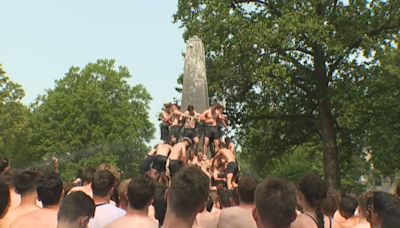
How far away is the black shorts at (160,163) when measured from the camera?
15.7m

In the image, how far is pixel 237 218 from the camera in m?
5.19

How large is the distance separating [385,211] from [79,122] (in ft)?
131

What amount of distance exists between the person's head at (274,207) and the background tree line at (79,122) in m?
38.1

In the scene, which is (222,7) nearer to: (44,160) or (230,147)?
(230,147)

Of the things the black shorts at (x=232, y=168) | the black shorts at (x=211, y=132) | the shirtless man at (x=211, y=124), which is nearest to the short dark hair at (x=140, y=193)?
the black shorts at (x=232, y=168)

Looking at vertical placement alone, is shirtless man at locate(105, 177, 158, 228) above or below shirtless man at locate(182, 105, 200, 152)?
below

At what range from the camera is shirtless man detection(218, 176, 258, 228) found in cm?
518

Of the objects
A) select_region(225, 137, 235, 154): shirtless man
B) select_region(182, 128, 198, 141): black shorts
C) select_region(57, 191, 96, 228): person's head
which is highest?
select_region(182, 128, 198, 141): black shorts

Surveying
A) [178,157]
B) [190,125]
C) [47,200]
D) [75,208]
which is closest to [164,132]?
[190,125]

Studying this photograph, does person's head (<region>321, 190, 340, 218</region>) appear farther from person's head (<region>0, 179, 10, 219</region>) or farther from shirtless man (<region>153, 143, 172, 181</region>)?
shirtless man (<region>153, 143, 172, 181</region>)

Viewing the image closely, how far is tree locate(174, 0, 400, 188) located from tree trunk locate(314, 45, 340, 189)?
0.14 ft

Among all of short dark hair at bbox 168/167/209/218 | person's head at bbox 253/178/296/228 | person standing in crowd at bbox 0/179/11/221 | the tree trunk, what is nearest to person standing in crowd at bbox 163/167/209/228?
short dark hair at bbox 168/167/209/218

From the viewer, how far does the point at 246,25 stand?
22750 millimetres

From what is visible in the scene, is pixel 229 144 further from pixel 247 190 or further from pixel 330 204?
pixel 247 190
